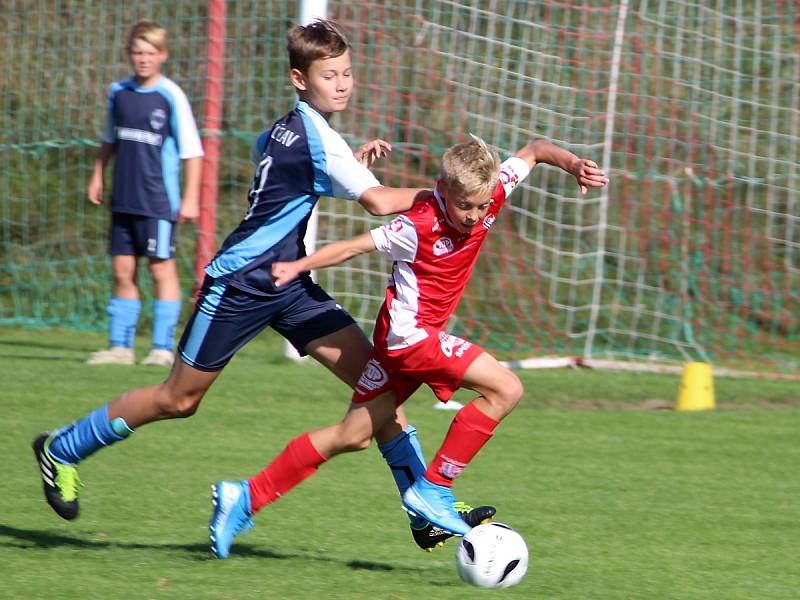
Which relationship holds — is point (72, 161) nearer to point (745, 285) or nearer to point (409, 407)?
point (409, 407)

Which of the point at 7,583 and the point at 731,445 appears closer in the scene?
the point at 7,583

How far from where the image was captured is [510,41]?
397 inches

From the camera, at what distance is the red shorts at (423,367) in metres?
4.41

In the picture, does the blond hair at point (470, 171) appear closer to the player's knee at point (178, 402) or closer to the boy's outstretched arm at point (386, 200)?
the boy's outstretched arm at point (386, 200)

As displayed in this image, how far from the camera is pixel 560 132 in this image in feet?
33.7

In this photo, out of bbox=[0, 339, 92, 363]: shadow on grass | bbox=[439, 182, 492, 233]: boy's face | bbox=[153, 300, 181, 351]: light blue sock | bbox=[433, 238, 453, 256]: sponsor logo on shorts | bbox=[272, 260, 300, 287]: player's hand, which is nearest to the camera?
bbox=[272, 260, 300, 287]: player's hand

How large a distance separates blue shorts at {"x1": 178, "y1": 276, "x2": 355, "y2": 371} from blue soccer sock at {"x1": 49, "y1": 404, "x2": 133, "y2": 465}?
0.39 metres

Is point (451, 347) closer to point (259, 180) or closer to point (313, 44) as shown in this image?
point (259, 180)

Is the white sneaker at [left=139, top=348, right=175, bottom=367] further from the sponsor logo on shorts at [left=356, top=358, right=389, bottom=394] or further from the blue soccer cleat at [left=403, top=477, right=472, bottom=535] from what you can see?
the blue soccer cleat at [left=403, top=477, right=472, bottom=535]

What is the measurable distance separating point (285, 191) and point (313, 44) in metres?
0.53

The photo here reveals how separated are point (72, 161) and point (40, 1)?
138 cm

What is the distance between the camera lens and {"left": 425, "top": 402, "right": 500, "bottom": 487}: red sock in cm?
446

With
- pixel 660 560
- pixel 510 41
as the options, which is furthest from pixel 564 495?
pixel 510 41

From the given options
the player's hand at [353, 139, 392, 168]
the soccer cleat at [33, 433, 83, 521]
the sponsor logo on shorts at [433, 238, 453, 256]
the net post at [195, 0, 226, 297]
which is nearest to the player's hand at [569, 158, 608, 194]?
the sponsor logo on shorts at [433, 238, 453, 256]
